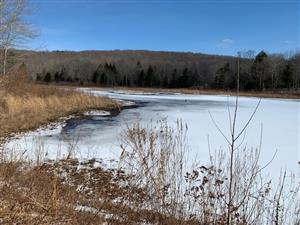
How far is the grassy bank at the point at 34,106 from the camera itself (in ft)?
53.8

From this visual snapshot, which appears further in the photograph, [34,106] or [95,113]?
[95,113]

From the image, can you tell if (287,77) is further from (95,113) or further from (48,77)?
(48,77)

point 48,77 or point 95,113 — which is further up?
point 48,77

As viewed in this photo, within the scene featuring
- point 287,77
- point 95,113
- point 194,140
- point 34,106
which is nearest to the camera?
point 194,140

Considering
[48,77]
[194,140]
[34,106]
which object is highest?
[48,77]

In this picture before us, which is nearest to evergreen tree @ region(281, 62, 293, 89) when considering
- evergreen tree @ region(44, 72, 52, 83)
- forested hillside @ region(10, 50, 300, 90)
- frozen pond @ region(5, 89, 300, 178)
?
forested hillside @ region(10, 50, 300, 90)

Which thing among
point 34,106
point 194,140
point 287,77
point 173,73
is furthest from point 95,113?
point 173,73

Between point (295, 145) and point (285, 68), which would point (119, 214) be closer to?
point (295, 145)

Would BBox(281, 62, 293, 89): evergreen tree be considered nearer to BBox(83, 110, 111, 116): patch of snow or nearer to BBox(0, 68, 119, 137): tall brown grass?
BBox(0, 68, 119, 137): tall brown grass

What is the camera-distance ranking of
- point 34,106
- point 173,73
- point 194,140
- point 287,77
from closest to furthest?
point 194,140 → point 34,106 → point 287,77 → point 173,73

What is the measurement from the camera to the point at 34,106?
68.9ft

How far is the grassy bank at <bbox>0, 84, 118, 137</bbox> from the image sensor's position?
53.8ft

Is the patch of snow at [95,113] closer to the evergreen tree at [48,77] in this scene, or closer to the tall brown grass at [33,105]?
the tall brown grass at [33,105]

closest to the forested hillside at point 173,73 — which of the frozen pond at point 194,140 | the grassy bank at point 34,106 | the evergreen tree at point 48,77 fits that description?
the evergreen tree at point 48,77
